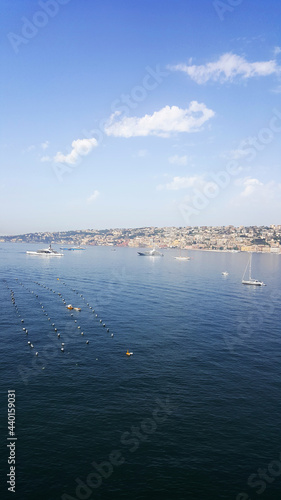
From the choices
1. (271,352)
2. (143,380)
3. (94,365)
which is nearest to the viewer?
(143,380)

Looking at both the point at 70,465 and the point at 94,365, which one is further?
the point at 94,365

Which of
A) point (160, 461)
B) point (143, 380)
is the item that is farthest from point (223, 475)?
point (143, 380)

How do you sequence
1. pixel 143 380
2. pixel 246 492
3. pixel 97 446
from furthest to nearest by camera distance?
1. pixel 143 380
2. pixel 97 446
3. pixel 246 492

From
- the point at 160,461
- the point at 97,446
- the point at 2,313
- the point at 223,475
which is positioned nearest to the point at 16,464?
the point at 97,446

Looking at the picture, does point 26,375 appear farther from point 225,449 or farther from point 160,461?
point 225,449

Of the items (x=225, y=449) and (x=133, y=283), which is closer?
(x=225, y=449)

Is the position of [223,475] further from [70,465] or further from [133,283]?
[133,283]
